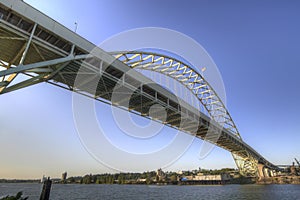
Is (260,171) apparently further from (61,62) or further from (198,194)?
(61,62)

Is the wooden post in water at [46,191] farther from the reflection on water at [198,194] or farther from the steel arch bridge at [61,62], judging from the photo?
the reflection on water at [198,194]

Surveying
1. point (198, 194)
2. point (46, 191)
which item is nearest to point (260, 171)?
point (198, 194)

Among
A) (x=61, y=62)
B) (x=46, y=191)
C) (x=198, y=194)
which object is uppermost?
(x=61, y=62)

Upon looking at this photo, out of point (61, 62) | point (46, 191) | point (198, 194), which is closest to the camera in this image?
point (61, 62)

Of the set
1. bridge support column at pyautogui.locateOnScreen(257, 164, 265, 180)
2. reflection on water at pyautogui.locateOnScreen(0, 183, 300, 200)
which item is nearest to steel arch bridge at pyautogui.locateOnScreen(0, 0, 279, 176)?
reflection on water at pyautogui.locateOnScreen(0, 183, 300, 200)

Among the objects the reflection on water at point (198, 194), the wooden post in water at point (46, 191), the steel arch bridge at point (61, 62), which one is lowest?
the reflection on water at point (198, 194)

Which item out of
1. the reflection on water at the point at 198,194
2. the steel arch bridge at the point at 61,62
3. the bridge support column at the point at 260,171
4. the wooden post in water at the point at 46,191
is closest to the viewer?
the steel arch bridge at the point at 61,62

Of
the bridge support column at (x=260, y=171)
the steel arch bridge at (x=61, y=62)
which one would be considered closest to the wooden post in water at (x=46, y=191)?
the steel arch bridge at (x=61, y=62)

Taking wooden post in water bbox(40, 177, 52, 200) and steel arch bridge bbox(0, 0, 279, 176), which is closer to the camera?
steel arch bridge bbox(0, 0, 279, 176)

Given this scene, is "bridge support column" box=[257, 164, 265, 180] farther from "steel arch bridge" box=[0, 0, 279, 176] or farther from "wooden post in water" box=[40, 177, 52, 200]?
"wooden post in water" box=[40, 177, 52, 200]

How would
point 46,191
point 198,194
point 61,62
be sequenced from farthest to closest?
point 198,194 < point 46,191 < point 61,62

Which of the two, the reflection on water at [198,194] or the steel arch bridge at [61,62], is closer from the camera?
the steel arch bridge at [61,62]

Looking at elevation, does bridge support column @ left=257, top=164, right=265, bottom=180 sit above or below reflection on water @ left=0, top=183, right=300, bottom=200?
above

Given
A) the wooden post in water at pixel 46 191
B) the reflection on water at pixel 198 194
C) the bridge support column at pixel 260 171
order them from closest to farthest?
the wooden post in water at pixel 46 191, the reflection on water at pixel 198 194, the bridge support column at pixel 260 171
